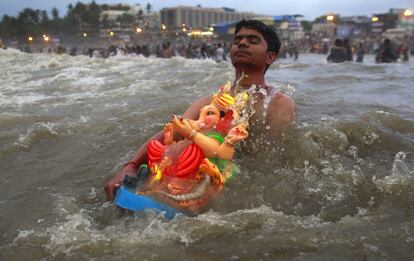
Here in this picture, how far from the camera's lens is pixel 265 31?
3.70m

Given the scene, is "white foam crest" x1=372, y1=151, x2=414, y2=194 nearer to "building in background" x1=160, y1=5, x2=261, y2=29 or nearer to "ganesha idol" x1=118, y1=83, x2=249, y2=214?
"ganesha idol" x1=118, y1=83, x2=249, y2=214

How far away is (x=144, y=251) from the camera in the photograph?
2.43m

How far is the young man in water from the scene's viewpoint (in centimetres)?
368

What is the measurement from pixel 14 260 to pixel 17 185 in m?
1.35

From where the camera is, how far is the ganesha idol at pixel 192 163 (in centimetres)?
286

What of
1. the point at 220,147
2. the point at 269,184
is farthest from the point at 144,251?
the point at 269,184

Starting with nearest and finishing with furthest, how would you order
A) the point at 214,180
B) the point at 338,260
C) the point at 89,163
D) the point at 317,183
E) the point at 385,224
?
1. the point at 338,260
2. the point at 385,224
3. the point at 214,180
4. the point at 317,183
5. the point at 89,163

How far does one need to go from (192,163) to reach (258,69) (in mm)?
1221

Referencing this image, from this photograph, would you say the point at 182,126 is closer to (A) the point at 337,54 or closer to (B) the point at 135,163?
(B) the point at 135,163

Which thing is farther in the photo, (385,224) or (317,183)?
(317,183)

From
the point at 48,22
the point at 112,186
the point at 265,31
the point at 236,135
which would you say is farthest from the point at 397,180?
the point at 48,22

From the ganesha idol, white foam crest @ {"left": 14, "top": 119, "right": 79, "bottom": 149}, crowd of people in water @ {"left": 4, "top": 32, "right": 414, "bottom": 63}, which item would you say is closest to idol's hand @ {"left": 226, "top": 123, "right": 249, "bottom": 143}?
the ganesha idol

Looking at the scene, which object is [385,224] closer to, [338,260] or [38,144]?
[338,260]

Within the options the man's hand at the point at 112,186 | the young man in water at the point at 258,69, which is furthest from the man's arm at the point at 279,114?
the man's hand at the point at 112,186
